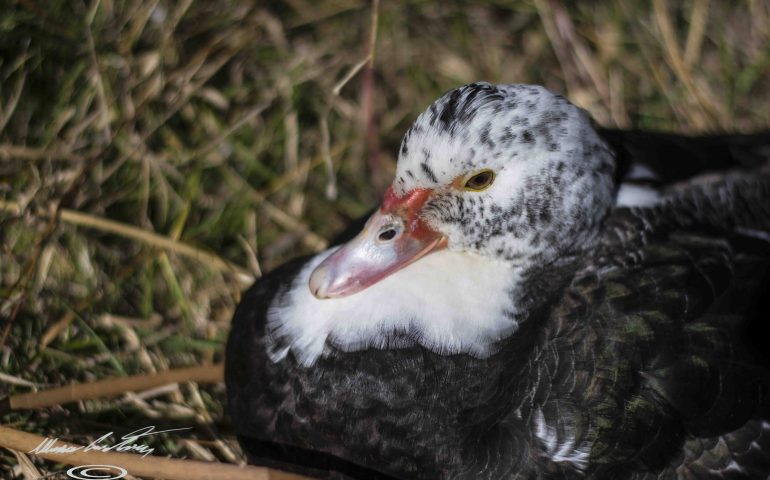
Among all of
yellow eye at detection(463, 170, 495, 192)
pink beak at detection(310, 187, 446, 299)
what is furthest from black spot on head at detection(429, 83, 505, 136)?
pink beak at detection(310, 187, 446, 299)

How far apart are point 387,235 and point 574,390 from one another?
54cm

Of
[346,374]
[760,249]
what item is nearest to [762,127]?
[760,249]

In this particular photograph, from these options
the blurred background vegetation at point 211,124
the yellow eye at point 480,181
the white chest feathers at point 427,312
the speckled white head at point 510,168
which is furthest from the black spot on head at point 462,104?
the blurred background vegetation at point 211,124

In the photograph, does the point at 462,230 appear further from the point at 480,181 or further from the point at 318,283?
the point at 318,283

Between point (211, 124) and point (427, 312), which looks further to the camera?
point (211, 124)

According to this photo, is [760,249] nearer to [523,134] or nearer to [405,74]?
[523,134]

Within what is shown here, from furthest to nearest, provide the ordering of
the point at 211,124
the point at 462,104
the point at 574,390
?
the point at 211,124 < the point at 574,390 < the point at 462,104

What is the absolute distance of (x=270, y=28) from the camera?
318cm

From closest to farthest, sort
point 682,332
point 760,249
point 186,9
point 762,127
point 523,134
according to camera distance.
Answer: point 523,134 < point 682,332 < point 760,249 < point 186,9 < point 762,127

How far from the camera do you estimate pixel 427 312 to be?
1.89m

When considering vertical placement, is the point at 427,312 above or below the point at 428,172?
below

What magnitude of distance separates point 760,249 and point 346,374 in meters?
1.07

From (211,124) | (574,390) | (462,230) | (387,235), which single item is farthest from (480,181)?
(211,124)

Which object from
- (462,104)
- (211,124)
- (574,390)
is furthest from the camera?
(211,124)
